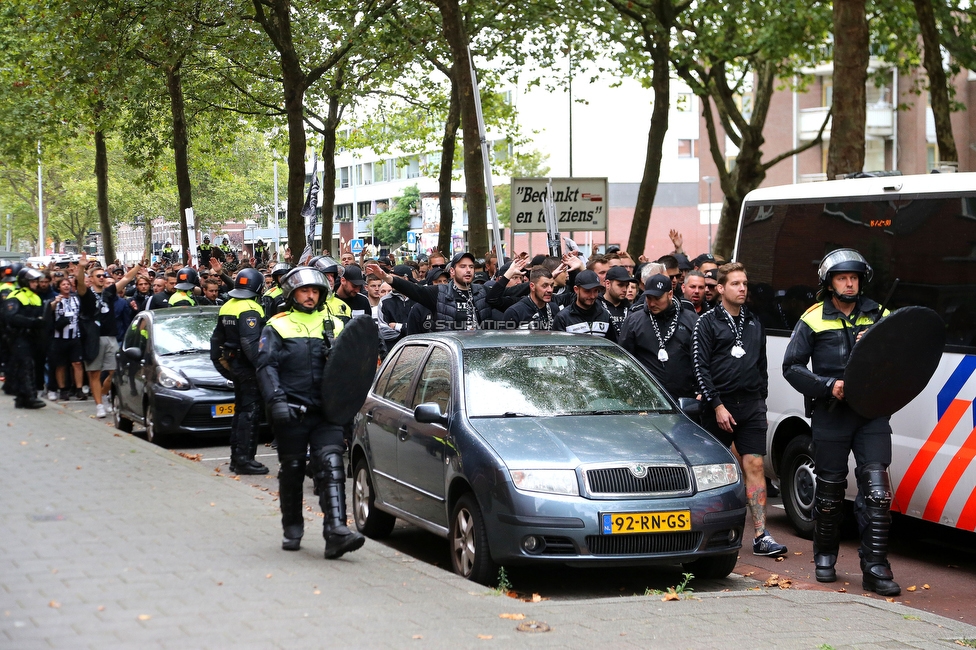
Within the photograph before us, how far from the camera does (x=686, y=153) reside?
7525 cm

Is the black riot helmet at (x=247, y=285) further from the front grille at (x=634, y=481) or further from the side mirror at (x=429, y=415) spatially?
the front grille at (x=634, y=481)

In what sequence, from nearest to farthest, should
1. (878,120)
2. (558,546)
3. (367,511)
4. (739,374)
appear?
(558,546) < (739,374) < (367,511) < (878,120)

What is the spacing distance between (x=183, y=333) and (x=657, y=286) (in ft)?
24.5

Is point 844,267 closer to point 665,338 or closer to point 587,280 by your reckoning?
point 665,338

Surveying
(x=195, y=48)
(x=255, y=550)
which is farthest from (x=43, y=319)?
(x=255, y=550)

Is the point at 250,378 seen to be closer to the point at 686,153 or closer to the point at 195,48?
the point at 195,48

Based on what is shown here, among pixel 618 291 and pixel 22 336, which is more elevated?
pixel 618 291

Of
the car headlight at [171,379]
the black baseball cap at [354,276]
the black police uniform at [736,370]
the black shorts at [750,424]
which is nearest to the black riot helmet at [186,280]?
the car headlight at [171,379]

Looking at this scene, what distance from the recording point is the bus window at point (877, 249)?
26.3ft

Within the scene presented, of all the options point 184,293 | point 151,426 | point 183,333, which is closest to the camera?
point 151,426

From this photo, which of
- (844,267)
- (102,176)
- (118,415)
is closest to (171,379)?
(118,415)

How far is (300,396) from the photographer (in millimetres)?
7855

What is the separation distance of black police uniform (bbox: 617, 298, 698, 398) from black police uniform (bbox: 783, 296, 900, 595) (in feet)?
4.80

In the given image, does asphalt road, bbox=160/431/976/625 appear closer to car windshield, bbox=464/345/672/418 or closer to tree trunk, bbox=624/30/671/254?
car windshield, bbox=464/345/672/418
